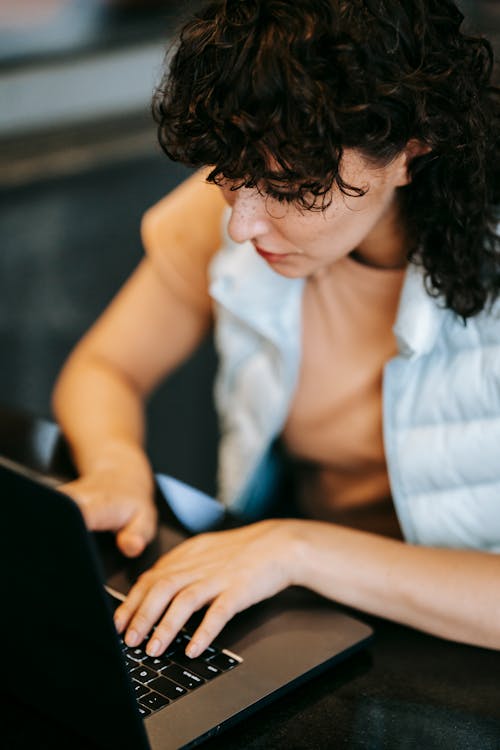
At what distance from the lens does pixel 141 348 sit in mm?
1364

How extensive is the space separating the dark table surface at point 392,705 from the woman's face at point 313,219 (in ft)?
1.13

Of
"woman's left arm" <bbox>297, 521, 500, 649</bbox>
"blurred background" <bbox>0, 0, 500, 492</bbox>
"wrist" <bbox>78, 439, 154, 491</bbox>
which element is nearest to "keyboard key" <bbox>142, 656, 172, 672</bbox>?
"woman's left arm" <bbox>297, 521, 500, 649</bbox>

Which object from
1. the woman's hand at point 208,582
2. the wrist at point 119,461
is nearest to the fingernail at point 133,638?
the woman's hand at point 208,582

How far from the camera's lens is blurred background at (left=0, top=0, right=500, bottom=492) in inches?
86.1

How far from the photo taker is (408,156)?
0.95 m

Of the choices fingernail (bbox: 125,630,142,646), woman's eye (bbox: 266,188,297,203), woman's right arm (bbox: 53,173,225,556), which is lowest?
fingernail (bbox: 125,630,142,646)

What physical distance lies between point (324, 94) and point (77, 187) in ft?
4.98

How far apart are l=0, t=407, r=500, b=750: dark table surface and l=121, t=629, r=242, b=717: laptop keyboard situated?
49 millimetres

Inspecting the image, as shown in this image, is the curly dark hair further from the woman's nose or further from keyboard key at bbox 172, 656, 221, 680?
keyboard key at bbox 172, 656, 221, 680

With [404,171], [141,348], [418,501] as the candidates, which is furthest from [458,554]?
[141,348]

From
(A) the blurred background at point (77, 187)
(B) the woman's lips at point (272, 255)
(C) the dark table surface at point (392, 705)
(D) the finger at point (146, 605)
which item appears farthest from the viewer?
(A) the blurred background at point (77, 187)

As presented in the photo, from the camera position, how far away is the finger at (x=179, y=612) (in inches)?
33.5

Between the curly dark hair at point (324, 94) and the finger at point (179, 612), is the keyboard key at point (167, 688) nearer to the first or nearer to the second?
the finger at point (179, 612)

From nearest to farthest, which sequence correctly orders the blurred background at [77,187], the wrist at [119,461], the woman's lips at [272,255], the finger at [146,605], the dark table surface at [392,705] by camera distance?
the dark table surface at [392,705] → the finger at [146,605] → the woman's lips at [272,255] → the wrist at [119,461] → the blurred background at [77,187]
